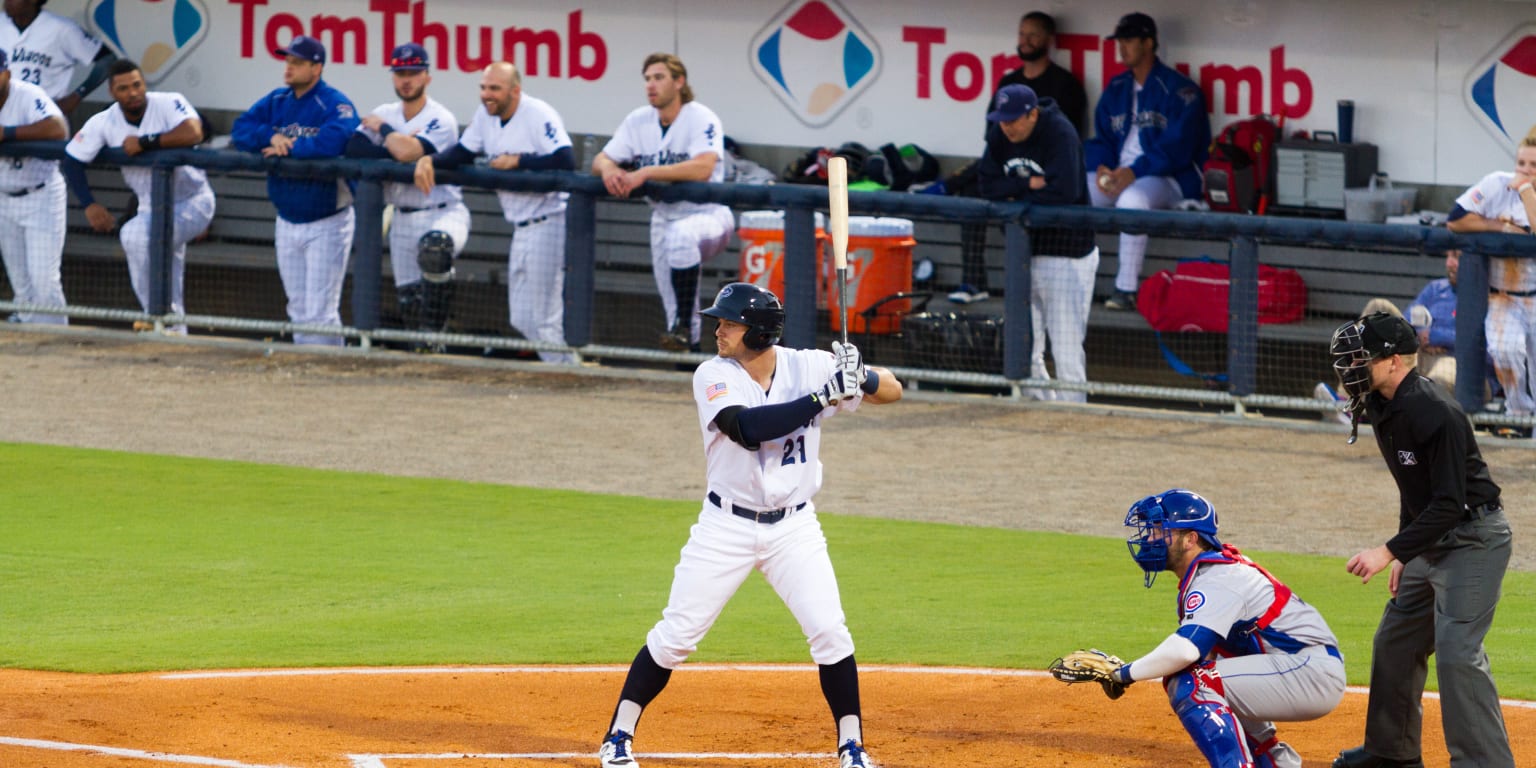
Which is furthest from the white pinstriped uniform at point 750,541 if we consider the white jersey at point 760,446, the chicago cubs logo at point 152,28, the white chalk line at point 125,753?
the chicago cubs logo at point 152,28

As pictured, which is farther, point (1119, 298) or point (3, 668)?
point (1119, 298)

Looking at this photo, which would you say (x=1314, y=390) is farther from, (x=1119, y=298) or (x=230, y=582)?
(x=230, y=582)

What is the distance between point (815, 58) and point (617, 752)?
10.2 metres

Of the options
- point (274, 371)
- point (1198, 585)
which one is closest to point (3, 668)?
point (1198, 585)

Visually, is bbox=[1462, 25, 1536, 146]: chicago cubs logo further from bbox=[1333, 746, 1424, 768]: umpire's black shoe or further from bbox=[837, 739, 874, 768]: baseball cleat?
bbox=[837, 739, 874, 768]: baseball cleat

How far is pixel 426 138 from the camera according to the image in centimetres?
1339

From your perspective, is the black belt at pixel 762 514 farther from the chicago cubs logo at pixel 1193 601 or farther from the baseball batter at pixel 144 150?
the baseball batter at pixel 144 150

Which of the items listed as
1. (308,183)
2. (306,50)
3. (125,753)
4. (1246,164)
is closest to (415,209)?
(308,183)

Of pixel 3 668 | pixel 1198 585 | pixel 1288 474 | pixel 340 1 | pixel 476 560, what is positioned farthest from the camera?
→ pixel 340 1

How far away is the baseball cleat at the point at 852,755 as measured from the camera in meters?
6.16

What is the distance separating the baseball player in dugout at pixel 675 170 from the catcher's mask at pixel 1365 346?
720cm

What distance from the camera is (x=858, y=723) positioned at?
620 centimetres

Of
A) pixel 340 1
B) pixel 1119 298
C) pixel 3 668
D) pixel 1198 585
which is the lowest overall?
pixel 3 668

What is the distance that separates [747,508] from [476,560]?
350 cm
